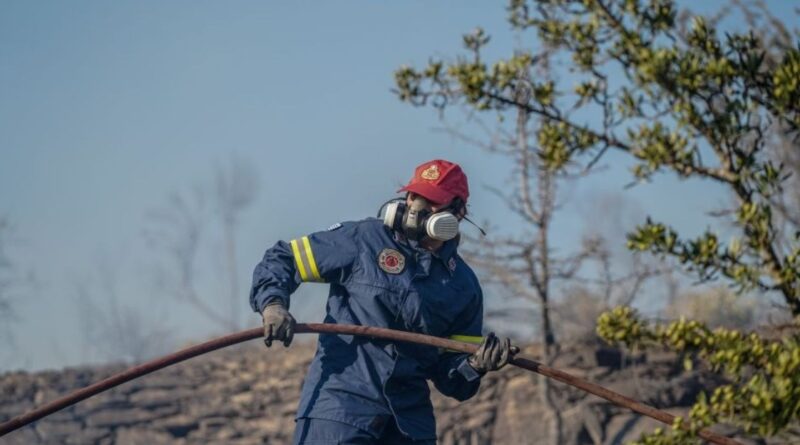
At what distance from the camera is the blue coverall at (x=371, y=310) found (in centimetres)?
588

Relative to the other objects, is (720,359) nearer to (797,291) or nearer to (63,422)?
(797,291)

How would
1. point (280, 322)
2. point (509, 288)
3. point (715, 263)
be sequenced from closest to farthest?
point (280, 322) < point (715, 263) < point (509, 288)

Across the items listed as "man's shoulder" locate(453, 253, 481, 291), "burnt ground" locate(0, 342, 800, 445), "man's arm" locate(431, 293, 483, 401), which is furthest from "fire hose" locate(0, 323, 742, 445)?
"burnt ground" locate(0, 342, 800, 445)

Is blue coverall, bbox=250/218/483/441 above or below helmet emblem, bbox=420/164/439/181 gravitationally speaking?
below

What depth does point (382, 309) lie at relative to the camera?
6.00 m

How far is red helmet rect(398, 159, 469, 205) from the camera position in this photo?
20.3ft

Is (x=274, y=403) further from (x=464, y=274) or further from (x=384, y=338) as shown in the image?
(x=384, y=338)

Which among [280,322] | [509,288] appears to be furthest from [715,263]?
[509,288]

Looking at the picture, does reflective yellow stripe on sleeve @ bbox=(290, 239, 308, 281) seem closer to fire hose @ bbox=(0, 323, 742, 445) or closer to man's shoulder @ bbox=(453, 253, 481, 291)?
fire hose @ bbox=(0, 323, 742, 445)

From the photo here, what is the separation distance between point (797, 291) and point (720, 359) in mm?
1169

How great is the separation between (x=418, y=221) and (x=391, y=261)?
0.24 m

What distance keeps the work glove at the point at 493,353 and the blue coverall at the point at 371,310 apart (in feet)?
0.51

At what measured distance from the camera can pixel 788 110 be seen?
6.81 meters

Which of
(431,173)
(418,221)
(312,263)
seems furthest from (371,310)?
(431,173)
